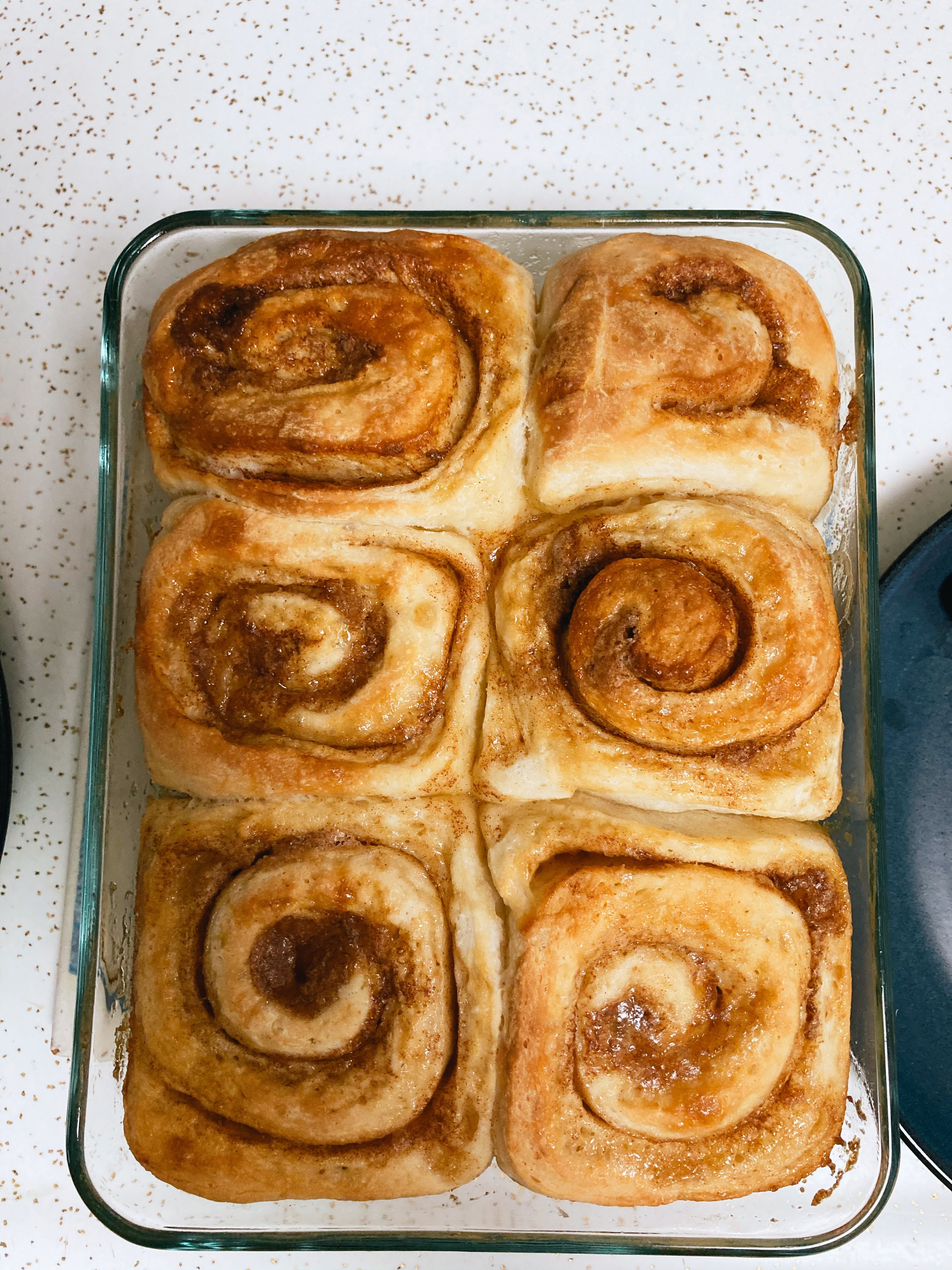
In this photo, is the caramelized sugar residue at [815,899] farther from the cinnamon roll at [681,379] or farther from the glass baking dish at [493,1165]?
the cinnamon roll at [681,379]

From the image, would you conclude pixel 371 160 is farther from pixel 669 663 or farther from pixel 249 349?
pixel 669 663

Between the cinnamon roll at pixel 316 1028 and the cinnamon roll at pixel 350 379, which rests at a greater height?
the cinnamon roll at pixel 350 379

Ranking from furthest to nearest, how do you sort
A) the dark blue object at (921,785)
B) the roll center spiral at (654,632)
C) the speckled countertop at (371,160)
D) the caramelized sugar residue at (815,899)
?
the speckled countertop at (371,160), the dark blue object at (921,785), the caramelized sugar residue at (815,899), the roll center spiral at (654,632)

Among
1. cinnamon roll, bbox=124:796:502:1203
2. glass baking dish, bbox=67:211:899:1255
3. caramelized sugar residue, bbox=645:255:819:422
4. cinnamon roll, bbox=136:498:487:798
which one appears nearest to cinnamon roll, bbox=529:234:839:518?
caramelized sugar residue, bbox=645:255:819:422

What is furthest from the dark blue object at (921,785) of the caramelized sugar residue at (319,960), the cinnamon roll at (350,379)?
the caramelized sugar residue at (319,960)

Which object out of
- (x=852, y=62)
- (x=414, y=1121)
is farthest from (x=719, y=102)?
Answer: (x=414, y=1121)
